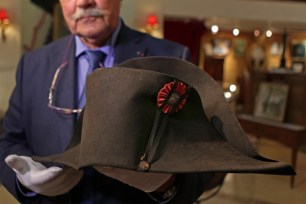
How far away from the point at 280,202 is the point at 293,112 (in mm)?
868

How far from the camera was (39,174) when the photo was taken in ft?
2.58

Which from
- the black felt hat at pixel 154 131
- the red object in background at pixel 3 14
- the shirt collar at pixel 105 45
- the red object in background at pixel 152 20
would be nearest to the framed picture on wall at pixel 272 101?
the red object in background at pixel 152 20

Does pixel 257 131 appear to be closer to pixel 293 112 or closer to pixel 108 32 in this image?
pixel 293 112

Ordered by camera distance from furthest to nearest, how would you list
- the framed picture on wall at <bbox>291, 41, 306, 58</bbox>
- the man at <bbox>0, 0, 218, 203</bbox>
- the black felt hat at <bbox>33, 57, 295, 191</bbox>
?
1. the framed picture on wall at <bbox>291, 41, 306, 58</bbox>
2. the man at <bbox>0, 0, 218, 203</bbox>
3. the black felt hat at <bbox>33, 57, 295, 191</bbox>

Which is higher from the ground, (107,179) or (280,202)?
(107,179)

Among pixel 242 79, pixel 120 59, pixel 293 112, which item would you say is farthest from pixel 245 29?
pixel 120 59

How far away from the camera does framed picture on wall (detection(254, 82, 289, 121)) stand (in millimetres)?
3959

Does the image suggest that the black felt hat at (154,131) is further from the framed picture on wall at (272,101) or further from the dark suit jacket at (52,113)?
the framed picture on wall at (272,101)

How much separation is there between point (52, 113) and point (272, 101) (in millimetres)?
3266

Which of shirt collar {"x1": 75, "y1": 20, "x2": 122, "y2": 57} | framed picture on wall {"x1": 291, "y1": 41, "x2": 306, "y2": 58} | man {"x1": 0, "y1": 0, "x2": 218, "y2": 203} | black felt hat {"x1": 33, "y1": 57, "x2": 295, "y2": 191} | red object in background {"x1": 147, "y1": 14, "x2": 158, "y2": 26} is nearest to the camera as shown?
black felt hat {"x1": 33, "y1": 57, "x2": 295, "y2": 191}

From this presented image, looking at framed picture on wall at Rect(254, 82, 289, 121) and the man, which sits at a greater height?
the man

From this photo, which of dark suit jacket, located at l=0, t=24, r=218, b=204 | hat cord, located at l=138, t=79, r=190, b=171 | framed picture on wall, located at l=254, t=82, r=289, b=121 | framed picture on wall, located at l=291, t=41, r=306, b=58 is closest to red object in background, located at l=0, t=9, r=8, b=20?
framed picture on wall, located at l=254, t=82, r=289, b=121

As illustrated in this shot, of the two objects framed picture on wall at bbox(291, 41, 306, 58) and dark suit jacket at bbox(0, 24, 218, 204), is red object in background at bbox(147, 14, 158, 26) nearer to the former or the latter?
framed picture on wall at bbox(291, 41, 306, 58)

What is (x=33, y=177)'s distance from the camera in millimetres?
792
